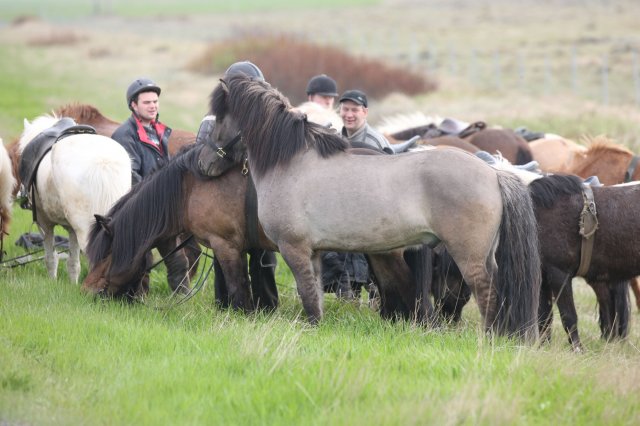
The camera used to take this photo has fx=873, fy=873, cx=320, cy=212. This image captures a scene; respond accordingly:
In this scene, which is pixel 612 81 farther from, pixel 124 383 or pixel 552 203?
pixel 124 383

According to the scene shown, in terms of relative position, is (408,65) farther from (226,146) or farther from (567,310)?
(226,146)

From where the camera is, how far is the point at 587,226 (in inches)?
306

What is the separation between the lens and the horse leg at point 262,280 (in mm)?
8148

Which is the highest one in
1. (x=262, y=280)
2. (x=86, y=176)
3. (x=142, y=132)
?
(x=142, y=132)

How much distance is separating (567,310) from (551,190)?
3.59 feet

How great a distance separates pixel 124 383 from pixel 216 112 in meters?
2.79

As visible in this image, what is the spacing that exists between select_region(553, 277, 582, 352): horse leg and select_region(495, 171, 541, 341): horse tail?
122 cm

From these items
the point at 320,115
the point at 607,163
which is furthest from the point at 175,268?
the point at 607,163

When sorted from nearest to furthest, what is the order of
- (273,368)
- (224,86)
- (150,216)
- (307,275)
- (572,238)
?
(273,368)
(307,275)
(224,86)
(150,216)
(572,238)

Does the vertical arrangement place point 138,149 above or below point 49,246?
above

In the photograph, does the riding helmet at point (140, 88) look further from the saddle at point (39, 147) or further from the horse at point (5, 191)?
the horse at point (5, 191)

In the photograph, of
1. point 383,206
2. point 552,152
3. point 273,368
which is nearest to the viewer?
point 273,368

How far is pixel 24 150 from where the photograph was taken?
9.27 metres

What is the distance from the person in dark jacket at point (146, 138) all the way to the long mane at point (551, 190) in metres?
3.50
